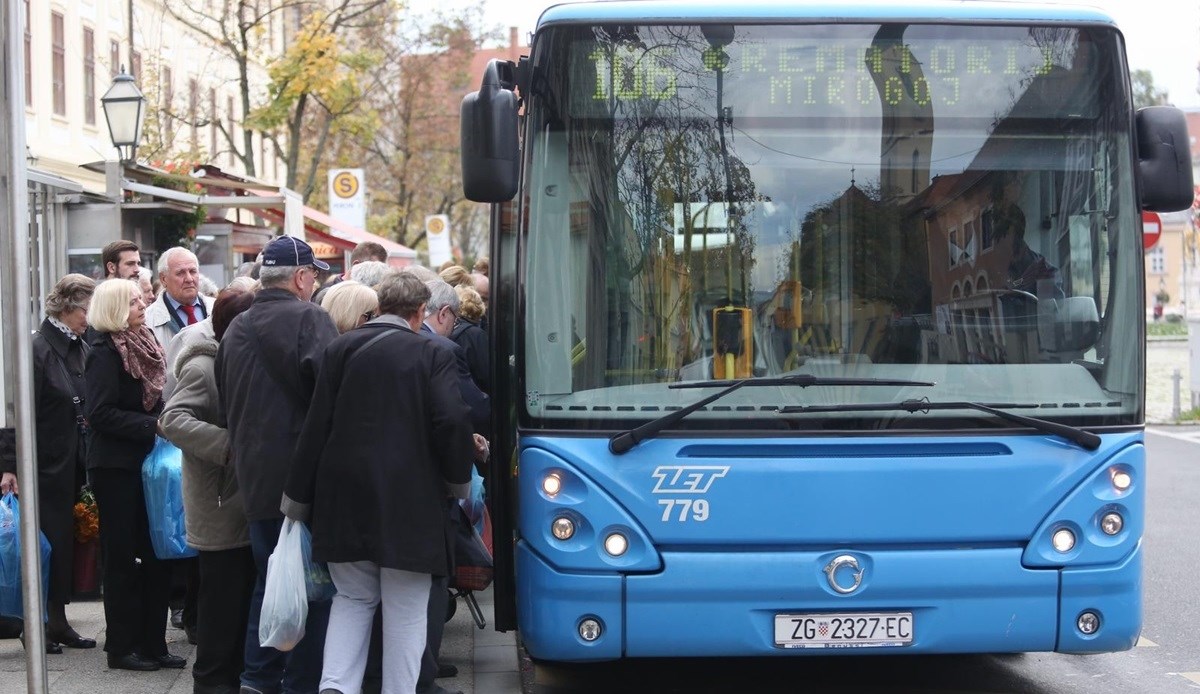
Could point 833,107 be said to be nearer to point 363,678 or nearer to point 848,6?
point 848,6

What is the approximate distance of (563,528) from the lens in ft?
20.0

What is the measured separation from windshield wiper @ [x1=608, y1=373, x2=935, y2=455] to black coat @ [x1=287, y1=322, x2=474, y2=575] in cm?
58

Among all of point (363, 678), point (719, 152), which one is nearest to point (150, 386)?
point (363, 678)

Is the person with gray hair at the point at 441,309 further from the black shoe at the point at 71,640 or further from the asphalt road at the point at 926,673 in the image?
the black shoe at the point at 71,640

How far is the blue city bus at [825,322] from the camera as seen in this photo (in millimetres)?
6035

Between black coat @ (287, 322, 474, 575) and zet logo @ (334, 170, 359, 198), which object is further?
zet logo @ (334, 170, 359, 198)

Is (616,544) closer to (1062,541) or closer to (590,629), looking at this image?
(590,629)

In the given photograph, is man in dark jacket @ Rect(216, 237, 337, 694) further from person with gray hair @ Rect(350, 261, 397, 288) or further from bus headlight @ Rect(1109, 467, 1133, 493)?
bus headlight @ Rect(1109, 467, 1133, 493)

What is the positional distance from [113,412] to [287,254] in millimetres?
1266

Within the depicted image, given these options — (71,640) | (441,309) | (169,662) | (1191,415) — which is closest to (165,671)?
(169,662)

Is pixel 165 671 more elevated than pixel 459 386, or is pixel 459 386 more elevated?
pixel 459 386

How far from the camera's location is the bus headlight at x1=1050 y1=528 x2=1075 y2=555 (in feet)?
20.1

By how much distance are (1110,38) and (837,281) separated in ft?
4.80

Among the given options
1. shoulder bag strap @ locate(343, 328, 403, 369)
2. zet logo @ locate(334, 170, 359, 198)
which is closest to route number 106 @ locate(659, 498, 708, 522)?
shoulder bag strap @ locate(343, 328, 403, 369)
